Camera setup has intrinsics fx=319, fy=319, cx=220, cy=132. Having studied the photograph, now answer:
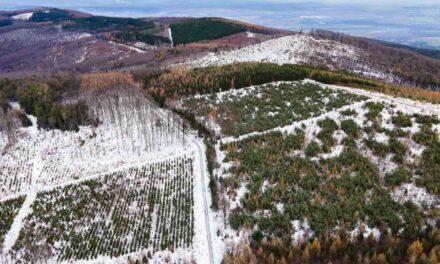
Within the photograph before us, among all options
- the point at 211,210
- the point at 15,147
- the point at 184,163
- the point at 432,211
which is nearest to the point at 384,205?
the point at 432,211

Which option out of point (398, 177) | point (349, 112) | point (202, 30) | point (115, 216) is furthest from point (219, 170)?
point (202, 30)

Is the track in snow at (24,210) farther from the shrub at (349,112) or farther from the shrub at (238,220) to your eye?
the shrub at (349,112)

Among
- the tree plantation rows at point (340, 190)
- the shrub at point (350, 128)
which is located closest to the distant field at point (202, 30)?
the shrub at point (350, 128)

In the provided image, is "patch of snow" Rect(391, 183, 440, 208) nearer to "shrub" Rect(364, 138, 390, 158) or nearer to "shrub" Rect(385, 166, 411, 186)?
"shrub" Rect(385, 166, 411, 186)

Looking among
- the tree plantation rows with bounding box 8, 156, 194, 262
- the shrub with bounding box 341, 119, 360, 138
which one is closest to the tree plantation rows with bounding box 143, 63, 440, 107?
the shrub with bounding box 341, 119, 360, 138

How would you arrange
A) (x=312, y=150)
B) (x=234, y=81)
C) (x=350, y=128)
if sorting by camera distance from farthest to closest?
(x=234, y=81) → (x=350, y=128) → (x=312, y=150)

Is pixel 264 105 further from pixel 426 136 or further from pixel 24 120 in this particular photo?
pixel 24 120

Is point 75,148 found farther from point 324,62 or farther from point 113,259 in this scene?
point 324,62
